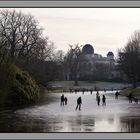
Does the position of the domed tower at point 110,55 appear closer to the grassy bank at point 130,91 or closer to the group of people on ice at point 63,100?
the grassy bank at point 130,91

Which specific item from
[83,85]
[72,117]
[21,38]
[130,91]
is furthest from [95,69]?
[21,38]

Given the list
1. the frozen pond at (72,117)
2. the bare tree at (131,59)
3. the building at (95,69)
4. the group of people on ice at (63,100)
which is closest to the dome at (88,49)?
the building at (95,69)

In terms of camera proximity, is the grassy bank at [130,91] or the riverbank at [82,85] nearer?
the riverbank at [82,85]

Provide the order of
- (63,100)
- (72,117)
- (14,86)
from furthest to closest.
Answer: (14,86)
(63,100)
(72,117)

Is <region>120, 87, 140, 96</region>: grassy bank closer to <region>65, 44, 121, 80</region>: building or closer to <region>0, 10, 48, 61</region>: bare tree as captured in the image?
<region>65, 44, 121, 80</region>: building

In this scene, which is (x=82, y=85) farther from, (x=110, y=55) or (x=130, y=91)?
(x=130, y=91)

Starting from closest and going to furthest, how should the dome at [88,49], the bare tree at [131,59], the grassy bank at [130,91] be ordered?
the dome at [88,49] → the bare tree at [131,59] → the grassy bank at [130,91]

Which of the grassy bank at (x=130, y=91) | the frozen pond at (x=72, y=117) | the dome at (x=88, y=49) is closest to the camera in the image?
the frozen pond at (x=72, y=117)
